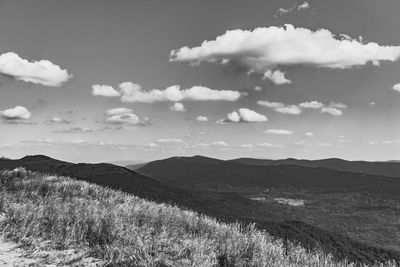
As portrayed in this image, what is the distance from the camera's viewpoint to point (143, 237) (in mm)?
9047

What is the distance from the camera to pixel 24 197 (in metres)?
13.3

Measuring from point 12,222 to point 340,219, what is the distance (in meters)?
181

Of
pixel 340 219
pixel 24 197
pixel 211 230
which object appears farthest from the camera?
pixel 340 219

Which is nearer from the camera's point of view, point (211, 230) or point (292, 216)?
point (211, 230)

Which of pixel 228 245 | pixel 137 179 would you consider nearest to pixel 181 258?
pixel 228 245

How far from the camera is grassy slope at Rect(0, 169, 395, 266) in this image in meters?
7.77

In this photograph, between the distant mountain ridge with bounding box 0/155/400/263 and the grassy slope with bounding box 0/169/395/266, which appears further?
the distant mountain ridge with bounding box 0/155/400/263

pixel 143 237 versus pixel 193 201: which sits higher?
pixel 143 237

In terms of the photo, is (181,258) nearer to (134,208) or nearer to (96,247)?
(96,247)

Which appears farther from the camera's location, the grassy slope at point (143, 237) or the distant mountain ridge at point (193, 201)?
the distant mountain ridge at point (193, 201)

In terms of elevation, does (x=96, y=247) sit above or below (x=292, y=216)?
above

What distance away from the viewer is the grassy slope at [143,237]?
777 centimetres

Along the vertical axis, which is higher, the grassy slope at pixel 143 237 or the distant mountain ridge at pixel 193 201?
the grassy slope at pixel 143 237

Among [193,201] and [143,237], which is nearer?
[143,237]
